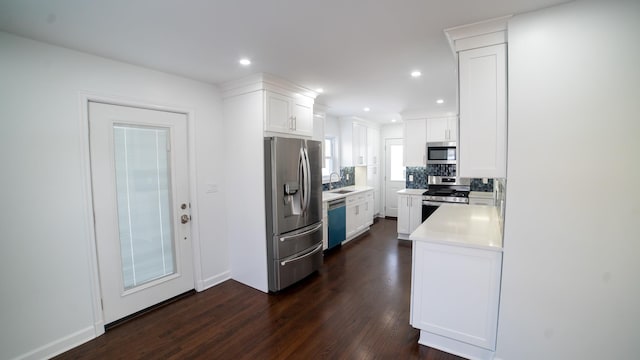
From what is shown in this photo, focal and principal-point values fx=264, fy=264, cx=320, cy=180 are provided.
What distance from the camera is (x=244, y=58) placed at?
101 inches

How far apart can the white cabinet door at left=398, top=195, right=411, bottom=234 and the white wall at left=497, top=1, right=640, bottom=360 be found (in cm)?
336

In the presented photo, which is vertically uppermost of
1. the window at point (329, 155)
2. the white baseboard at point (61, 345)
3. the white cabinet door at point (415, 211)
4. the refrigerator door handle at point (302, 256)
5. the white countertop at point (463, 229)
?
the window at point (329, 155)

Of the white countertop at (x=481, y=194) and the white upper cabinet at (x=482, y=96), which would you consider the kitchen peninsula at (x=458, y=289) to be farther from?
the white countertop at (x=481, y=194)

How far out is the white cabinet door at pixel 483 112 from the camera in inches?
75.5

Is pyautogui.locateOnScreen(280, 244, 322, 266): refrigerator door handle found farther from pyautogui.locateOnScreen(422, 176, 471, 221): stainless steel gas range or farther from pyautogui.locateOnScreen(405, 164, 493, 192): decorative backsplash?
pyautogui.locateOnScreen(405, 164, 493, 192): decorative backsplash

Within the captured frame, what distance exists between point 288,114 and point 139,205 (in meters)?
1.98

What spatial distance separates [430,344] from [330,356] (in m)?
0.86

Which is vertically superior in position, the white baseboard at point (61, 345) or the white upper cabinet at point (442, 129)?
the white upper cabinet at point (442, 129)

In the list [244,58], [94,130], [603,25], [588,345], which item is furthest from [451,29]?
[94,130]

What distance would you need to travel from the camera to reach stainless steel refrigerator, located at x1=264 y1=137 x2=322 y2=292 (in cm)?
309

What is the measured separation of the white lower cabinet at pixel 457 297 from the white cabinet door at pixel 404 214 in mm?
3106

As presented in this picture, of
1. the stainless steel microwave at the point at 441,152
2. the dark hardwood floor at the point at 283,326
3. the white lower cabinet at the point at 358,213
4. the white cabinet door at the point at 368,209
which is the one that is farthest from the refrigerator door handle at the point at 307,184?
the stainless steel microwave at the point at 441,152

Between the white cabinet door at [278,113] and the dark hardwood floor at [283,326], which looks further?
the white cabinet door at [278,113]

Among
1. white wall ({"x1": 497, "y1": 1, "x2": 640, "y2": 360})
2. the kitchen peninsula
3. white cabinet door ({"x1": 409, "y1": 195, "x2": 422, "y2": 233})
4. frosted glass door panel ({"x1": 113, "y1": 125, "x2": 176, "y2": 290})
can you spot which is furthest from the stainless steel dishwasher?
white wall ({"x1": 497, "y1": 1, "x2": 640, "y2": 360})
